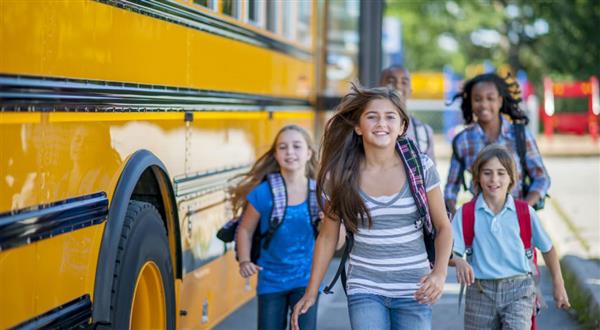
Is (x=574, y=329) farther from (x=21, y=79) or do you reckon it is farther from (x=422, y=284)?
(x=21, y=79)

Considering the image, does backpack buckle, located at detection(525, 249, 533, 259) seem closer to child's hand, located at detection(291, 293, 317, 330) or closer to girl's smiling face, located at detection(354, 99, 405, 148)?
girl's smiling face, located at detection(354, 99, 405, 148)

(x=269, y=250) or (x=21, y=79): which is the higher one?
(x=21, y=79)

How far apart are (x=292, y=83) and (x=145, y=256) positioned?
3.59 meters

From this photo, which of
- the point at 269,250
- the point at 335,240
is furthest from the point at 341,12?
the point at 335,240

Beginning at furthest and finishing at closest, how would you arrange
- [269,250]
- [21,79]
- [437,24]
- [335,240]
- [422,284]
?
[437,24], [269,250], [335,240], [422,284], [21,79]

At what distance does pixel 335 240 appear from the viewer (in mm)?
4512

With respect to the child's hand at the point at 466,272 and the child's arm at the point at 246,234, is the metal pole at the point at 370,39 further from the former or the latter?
the child's hand at the point at 466,272

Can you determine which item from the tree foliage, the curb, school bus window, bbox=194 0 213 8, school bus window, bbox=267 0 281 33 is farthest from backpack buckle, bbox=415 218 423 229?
the tree foliage

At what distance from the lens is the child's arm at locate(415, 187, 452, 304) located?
4.13 m

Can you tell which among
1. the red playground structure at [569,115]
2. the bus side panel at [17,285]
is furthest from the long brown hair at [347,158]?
the red playground structure at [569,115]

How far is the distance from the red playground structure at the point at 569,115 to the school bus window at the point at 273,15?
21127 mm

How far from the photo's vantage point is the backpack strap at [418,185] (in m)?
4.29

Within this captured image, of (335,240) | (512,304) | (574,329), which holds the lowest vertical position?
(574,329)

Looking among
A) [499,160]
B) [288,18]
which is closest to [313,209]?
[499,160]
